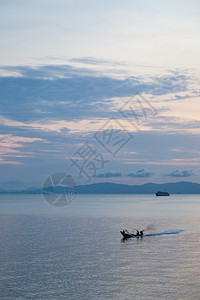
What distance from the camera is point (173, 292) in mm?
51906

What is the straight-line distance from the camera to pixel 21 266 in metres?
65.2

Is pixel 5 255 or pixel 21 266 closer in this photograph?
pixel 21 266

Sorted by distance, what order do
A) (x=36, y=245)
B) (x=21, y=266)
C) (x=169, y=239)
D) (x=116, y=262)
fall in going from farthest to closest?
(x=169, y=239) → (x=36, y=245) → (x=116, y=262) → (x=21, y=266)

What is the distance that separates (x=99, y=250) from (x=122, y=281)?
2363 centimetres

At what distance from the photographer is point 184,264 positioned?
67.6 metres

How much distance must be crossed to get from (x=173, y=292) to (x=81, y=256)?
2581cm

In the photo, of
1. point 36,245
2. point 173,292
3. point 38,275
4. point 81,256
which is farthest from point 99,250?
point 173,292

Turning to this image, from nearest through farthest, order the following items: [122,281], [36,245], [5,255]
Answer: [122,281] → [5,255] → [36,245]

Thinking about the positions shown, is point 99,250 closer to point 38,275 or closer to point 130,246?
point 130,246

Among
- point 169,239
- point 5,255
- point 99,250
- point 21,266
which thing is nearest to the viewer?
point 21,266

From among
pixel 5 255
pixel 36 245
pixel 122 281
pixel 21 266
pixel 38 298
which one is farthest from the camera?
pixel 36 245

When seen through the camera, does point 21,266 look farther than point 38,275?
Yes

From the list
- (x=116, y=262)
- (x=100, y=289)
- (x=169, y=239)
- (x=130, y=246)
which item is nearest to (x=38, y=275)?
(x=100, y=289)

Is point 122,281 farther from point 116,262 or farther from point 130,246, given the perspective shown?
point 130,246
